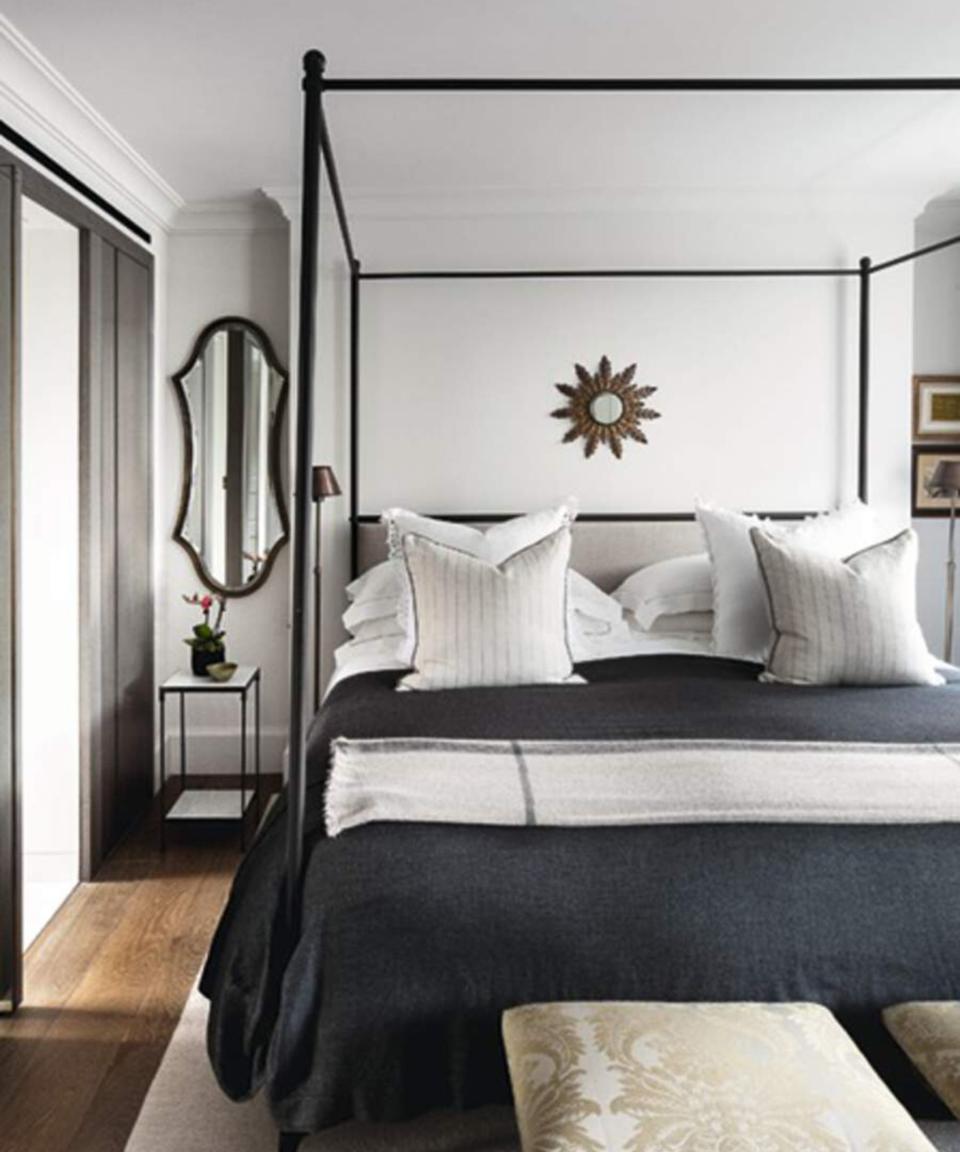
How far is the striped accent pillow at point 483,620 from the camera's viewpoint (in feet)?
10.2

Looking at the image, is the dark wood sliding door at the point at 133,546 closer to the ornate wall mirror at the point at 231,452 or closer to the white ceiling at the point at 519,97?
the ornate wall mirror at the point at 231,452

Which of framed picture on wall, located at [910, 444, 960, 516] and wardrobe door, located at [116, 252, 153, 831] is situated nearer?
wardrobe door, located at [116, 252, 153, 831]

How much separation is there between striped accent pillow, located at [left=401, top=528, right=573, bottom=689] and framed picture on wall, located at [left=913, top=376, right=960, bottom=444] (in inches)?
89.6

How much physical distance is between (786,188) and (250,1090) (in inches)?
146

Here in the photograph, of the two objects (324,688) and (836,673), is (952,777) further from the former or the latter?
(324,688)

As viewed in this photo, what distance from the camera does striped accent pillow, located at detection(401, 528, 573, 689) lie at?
10.2 ft

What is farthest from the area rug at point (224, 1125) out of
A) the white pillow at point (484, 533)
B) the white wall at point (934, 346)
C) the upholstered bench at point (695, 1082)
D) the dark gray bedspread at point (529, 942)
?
the white wall at point (934, 346)

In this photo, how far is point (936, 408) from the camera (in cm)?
475

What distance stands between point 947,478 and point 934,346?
0.81 m

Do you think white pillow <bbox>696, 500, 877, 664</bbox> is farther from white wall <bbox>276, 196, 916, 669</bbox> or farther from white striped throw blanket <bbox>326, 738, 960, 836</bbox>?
white striped throw blanket <bbox>326, 738, 960, 836</bbox>

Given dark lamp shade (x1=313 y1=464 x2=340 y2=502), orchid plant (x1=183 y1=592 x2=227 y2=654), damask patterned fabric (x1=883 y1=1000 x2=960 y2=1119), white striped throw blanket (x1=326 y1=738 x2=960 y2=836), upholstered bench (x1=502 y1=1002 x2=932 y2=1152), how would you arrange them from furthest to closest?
orchid plant (x1=183 y1=592 x2=227 y2=654) → dark lamp shade (x1=313 y1=464 x2=340 y2=502) → white striped throw blanket (x1=326 y1=738 x2=960 y2=836) → damask patterned fabric (x1=883 y1=1000 x2=960 y2=1119) → upholstered bench (x1=502 y1=1002 x2=932 y2=1152)

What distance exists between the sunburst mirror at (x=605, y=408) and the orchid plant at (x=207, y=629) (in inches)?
60.8

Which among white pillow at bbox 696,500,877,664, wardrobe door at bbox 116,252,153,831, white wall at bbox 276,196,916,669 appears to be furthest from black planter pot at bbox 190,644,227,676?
white pillow at bbox 696,500,877,664

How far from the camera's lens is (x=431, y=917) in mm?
1796
